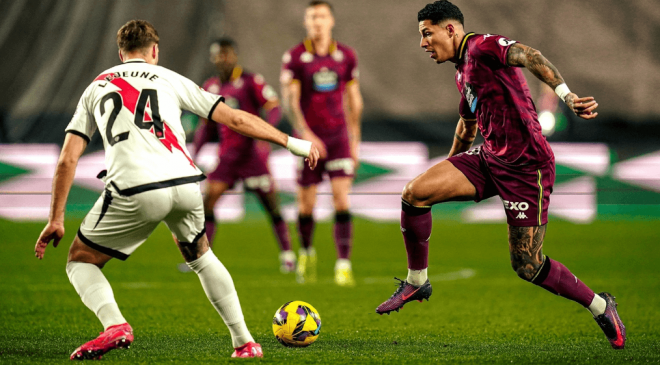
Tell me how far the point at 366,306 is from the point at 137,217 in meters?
2.89

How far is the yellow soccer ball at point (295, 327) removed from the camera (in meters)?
4.73

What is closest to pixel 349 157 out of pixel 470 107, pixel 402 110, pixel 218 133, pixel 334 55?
pixel 334 55

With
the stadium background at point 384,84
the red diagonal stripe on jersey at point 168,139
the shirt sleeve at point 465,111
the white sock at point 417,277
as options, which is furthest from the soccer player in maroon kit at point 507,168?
the stadium background at point 384,84

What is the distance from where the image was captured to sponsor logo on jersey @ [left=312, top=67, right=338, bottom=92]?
820cm

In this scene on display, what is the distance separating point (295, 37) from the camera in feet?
46.6

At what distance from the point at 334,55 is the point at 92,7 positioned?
287 inches

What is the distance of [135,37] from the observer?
14.0 ft

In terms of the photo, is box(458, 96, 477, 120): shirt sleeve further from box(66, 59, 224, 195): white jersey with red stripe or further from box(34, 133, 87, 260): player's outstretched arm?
box(34, 133, 87, 260): player's outstretched arm

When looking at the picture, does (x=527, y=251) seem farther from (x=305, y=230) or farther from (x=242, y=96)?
(x=242, y=96)

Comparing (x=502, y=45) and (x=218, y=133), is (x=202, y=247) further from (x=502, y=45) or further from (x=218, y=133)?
(x=218, y=133)

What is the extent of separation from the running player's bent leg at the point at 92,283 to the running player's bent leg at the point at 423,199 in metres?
1.78

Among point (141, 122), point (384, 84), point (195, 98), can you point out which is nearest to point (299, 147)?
point (195, 98)

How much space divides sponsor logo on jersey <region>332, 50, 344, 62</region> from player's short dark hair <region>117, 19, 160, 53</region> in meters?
4.07

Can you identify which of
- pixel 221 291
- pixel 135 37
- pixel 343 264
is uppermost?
pixel 135 37
